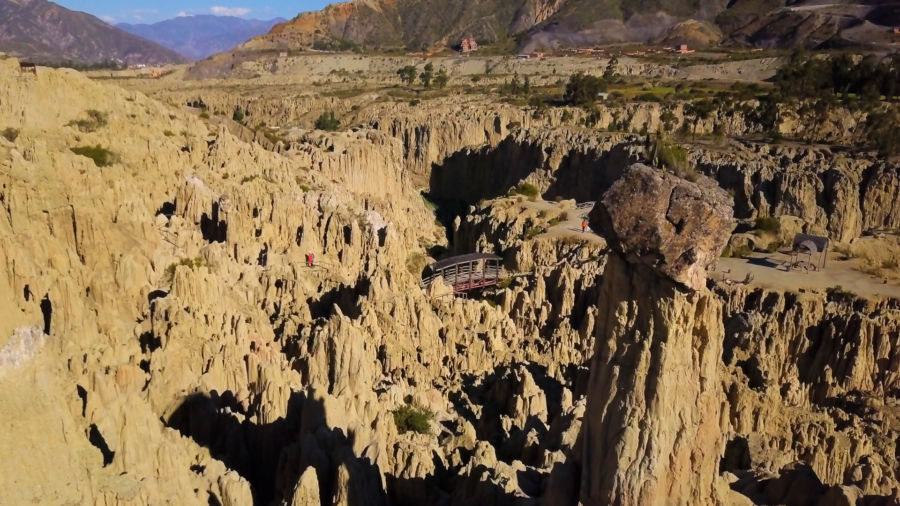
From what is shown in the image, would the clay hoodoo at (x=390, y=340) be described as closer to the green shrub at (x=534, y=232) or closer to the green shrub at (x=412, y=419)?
the green shrub at (x=412, y=419)

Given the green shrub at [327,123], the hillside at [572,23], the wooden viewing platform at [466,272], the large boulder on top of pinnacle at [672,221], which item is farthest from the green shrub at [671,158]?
the hillside at [572,23]

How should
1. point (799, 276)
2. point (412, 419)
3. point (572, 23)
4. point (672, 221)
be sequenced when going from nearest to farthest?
1. point (672, 221)
2. point (412, 419)
3. point (799, 276)
4. point (572, 23)

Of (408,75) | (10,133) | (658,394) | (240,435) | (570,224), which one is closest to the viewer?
(658,394)

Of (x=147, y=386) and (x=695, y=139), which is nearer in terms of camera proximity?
(x=147, y=386)

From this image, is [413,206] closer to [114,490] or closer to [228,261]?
[228,261]

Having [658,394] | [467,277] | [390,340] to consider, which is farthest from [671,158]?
[467,277]

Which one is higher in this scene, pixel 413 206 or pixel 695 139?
pixel 695 139

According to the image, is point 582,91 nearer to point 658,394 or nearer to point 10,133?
point 10,133

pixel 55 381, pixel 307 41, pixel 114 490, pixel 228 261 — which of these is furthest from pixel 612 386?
pixel 307 41
